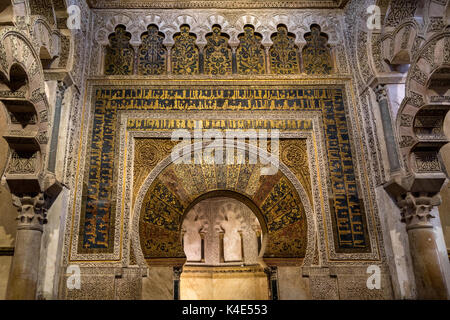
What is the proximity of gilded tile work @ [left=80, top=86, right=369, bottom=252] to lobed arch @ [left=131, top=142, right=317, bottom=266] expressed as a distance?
0.25m

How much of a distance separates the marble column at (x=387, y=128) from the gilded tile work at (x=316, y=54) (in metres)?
0.98

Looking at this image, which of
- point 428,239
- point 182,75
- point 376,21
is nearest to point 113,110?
point 182,75

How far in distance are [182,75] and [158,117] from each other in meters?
0.80

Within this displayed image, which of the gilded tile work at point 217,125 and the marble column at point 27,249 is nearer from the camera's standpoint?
the marble column at point 27,249

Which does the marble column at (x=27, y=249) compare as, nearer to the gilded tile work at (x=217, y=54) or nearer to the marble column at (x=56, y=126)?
the marble column at (x=56, y=126)

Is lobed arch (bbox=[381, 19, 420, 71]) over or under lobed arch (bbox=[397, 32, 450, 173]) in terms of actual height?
over

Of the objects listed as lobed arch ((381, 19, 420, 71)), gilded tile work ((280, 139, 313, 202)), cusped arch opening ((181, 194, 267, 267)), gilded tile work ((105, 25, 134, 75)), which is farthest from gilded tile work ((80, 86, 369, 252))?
cusped arch opening ((181, 194, 267, 267))

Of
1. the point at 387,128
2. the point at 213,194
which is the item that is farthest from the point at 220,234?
the point at 387,128

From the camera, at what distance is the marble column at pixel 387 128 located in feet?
17.2

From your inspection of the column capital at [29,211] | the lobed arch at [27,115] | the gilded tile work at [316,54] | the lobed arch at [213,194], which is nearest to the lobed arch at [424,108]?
the lobed arch at [213,194]

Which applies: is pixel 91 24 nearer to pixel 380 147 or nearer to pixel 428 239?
pixel 380 147

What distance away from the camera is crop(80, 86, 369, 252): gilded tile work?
525 centimetres

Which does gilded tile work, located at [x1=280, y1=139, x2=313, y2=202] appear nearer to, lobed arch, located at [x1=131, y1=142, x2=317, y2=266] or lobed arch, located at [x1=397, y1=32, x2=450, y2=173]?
lobed arch, located at [x1=131, y1=142, x2=317, y2=266]

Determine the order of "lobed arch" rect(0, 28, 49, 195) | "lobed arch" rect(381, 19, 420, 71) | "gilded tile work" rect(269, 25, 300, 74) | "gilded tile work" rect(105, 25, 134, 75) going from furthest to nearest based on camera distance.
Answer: "gilded tile work" rect(269, 25, 300, 74) → "gilded tile work" rect(105, 25, 134, 75) → "lobed arch" rect(381, 19, 420, 71) → "lobed arch" rect(0, 28, 49, 195)
